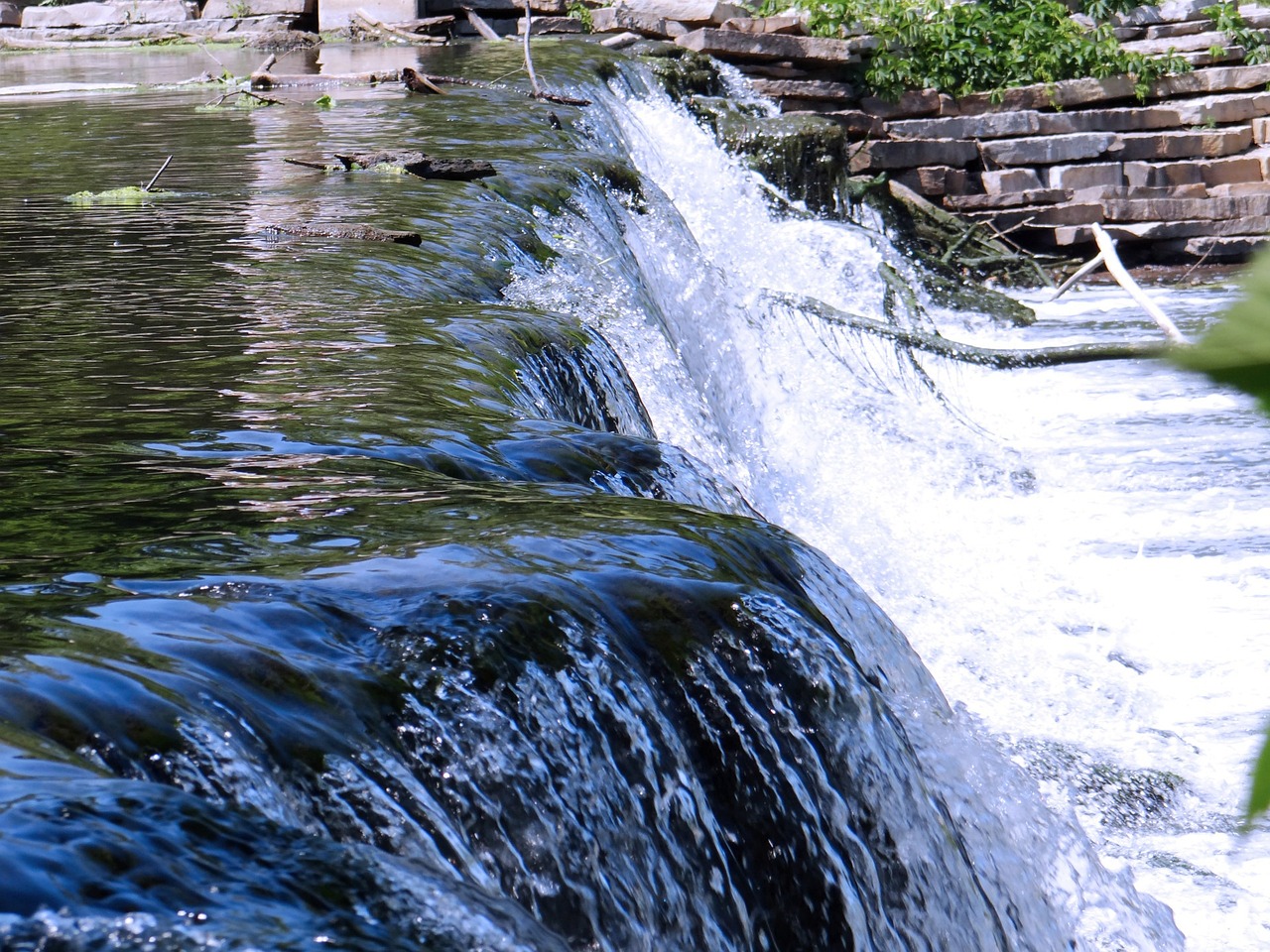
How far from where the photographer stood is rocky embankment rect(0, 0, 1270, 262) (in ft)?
46.3

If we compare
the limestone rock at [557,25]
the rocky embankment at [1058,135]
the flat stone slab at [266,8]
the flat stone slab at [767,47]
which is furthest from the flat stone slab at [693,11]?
the flat stone slab at [266,8]

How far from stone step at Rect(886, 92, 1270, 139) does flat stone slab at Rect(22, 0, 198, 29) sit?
10.8 m

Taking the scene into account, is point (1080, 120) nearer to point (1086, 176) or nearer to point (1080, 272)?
point (1086, 176)

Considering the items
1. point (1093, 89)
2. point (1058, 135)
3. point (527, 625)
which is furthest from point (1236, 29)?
point (527, 625)

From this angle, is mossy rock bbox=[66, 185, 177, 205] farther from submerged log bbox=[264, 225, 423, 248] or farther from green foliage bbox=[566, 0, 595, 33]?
green foliage bbox=[566, 0, 595, 33]

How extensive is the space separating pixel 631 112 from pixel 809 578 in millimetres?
9220

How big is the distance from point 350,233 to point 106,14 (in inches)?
682

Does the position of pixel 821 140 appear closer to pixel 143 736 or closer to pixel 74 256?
pixel 74 256

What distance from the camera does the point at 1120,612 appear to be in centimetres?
646

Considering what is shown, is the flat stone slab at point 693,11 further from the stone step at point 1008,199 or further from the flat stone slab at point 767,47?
the stone step at point 1008,199

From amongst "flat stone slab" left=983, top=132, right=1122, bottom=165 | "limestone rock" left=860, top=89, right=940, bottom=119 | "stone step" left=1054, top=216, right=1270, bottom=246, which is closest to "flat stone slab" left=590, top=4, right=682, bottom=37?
"limestone rock" left=860, top=89, right=940, bottom=119

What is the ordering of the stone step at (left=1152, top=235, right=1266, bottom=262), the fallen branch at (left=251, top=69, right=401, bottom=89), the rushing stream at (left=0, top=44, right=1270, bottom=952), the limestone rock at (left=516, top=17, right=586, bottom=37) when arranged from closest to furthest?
the rushing stream at (left=0, top=44, right=1270, bottom=952), the fallen branch at (left=251, top=69, right=401, bottom=89), the stone step at (left=1152, top=235, right=1266, bottom=262), the limestone rock at (left=516, top=17, right=586, bottom=37)

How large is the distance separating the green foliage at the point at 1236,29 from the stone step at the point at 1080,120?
55 cm

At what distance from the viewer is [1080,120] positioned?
14617 millimetres
